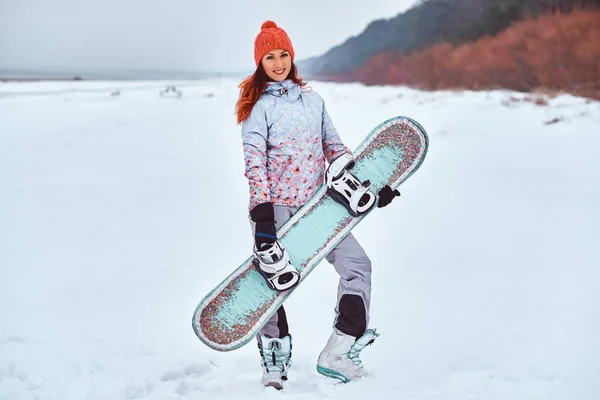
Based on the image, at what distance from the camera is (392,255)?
3.35 metres

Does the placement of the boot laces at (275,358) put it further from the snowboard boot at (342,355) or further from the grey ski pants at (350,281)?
the grey ski pants at (350,281)

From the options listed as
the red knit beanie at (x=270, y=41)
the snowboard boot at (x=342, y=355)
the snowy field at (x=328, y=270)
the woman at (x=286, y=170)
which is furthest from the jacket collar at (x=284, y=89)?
the snowy field at (x=328, y=270)

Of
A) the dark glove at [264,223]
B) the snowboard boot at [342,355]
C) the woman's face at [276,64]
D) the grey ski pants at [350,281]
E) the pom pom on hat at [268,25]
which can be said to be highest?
the pom pom on hat at [268,25]

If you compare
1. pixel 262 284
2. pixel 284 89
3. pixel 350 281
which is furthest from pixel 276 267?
pixel 284 89

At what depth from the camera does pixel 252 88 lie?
1.80 m

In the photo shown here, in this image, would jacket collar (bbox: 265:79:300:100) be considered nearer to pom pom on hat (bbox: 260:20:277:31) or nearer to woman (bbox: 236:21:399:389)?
woman (bbox: 236:21:399:389)

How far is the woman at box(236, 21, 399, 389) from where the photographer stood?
173cm

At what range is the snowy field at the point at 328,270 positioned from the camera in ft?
6.66

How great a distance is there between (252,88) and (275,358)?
962 mm

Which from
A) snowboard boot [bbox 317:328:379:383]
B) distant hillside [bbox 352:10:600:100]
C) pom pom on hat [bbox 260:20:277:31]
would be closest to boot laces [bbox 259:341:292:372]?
snowboard boot [bbox 317:328:379:383]

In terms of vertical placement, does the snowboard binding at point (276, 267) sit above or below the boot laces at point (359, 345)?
above

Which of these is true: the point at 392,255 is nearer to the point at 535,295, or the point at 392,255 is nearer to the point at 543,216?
the point at 535,295

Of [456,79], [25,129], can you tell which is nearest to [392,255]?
[456,79]

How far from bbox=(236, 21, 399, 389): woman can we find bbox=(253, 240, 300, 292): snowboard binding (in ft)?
0.06
